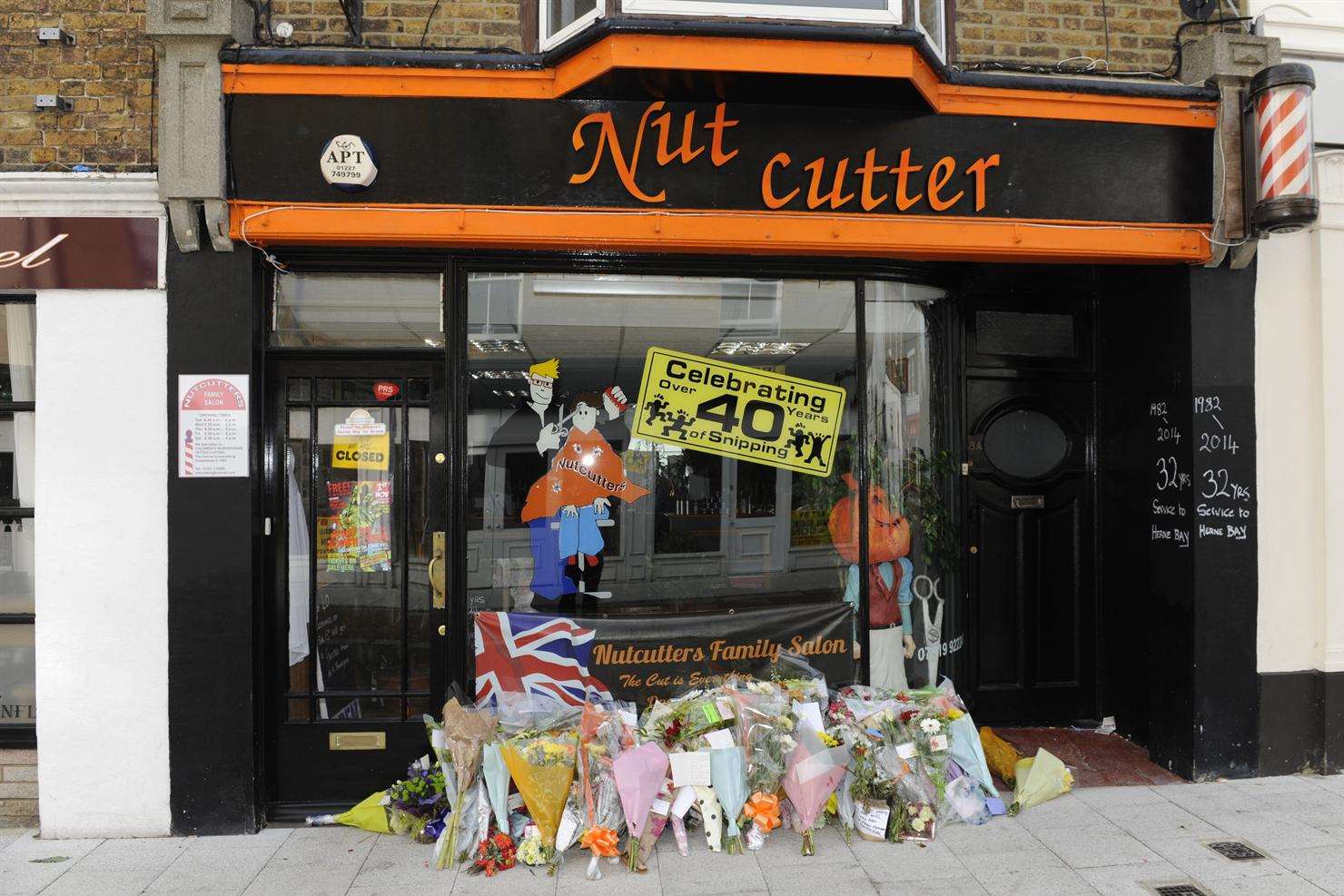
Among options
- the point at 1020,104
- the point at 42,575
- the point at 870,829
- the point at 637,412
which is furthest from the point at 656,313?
the point at 42,575

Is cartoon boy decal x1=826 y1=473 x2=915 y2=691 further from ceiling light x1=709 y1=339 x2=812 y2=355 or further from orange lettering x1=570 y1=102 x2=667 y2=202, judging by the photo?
orange lettering x1=570 y1=102 x2=667 y2=202

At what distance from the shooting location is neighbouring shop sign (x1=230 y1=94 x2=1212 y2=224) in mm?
4535

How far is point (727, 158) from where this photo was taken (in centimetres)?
468

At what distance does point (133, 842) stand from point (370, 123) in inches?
152

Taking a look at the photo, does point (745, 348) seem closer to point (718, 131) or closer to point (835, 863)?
point (718, 131)

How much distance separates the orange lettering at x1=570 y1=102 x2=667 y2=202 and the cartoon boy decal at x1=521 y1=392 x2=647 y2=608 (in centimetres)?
120

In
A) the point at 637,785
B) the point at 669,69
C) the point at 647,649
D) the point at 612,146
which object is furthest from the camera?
the point at 647,649

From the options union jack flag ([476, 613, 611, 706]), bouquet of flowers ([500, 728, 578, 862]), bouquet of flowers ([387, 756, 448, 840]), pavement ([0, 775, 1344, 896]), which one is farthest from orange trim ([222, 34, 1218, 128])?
pavement ([0, 775, 1344, 896])

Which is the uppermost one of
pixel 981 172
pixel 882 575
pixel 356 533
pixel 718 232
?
pixel 981 172

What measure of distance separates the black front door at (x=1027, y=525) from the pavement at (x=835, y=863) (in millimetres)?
1265

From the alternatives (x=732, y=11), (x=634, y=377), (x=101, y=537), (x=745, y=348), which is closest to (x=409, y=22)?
(x=732, y=11)

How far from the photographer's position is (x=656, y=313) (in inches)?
203

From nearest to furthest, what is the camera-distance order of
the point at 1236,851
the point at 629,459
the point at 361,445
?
the point at 1236,851 → the point at 361,445 → the point at 629,459

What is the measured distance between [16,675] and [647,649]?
345cm
